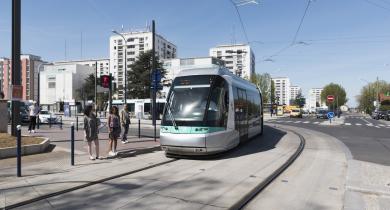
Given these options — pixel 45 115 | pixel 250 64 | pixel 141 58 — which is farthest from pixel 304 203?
pixel 250 64

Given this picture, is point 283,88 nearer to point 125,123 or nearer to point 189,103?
point 125,123

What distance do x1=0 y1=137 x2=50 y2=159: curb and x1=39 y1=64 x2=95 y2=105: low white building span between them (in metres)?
125

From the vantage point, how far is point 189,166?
10.4 m

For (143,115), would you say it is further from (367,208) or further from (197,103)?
(367,208)

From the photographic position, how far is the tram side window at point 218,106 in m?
11.6

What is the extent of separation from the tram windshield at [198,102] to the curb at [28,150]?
4.09 meters

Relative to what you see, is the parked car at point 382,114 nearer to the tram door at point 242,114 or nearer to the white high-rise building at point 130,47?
the tram door at point 242,114

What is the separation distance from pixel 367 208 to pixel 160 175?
14.9 feet

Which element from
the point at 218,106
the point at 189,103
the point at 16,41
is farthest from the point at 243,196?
the point at 16,41

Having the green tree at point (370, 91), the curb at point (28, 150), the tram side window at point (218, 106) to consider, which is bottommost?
the curb at point (28, 150)

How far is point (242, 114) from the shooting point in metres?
14.8

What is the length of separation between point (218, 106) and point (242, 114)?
3.13m

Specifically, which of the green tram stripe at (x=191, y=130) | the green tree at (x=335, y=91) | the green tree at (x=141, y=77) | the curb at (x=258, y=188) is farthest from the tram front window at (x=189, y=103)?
the green tree at (x=335, y=91)

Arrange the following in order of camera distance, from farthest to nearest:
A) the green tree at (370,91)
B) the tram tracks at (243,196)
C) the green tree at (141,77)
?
the green tree at (370,91) < the green tree at (141,77) < the tram tracks at (243,196)
